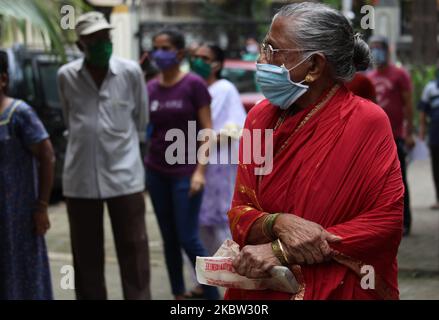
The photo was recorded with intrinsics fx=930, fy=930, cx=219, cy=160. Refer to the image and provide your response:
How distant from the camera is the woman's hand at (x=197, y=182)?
251 inches

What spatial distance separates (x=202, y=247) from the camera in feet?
21.5

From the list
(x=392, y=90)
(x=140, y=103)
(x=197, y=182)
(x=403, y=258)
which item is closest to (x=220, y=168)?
(x=197, y=182)

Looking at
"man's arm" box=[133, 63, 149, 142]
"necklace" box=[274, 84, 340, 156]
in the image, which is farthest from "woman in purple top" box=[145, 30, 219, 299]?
"necklace" box=[274, 84, 340, 156]

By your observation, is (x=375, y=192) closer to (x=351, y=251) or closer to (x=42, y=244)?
(x=351, y=251)

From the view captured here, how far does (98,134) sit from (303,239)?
9.54ft

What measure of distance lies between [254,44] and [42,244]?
1121 cm

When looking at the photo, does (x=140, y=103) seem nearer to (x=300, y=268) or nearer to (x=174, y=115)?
(x=174, y=115)

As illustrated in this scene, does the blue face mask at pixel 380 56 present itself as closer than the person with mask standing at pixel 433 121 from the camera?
Yes

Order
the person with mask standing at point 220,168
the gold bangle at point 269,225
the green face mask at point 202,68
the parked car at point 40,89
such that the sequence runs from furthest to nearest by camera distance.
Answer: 1. the parked car at point 40,89
2. the green face mask at point 202,68
3. the person with mask standing at point 220,168
4. the gold bangle at point 269,225

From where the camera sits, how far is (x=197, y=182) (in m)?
6.38

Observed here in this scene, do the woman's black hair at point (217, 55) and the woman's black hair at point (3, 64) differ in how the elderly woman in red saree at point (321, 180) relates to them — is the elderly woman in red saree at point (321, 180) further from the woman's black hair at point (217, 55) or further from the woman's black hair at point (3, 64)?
the woman's black hair at point (217, 55)

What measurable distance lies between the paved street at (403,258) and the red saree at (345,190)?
3.82 metres

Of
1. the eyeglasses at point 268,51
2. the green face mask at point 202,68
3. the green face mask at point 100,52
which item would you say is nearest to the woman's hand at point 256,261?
the eyeglasses at point 268,51

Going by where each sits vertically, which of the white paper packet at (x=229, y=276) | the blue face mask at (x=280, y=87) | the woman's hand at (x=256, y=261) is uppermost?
the blue face mask at (x=280, y=87)
